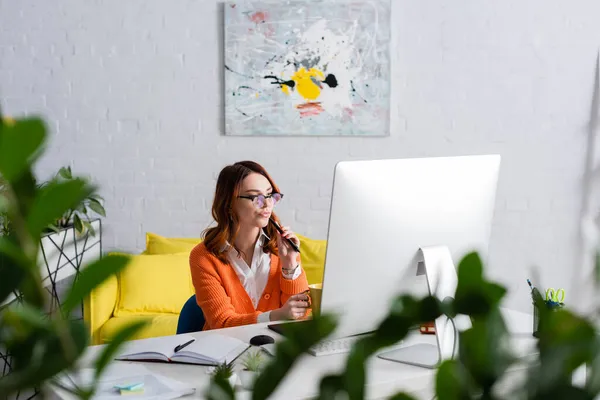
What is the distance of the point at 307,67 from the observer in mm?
4043

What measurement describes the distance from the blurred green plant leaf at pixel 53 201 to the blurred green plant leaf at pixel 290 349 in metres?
0.08

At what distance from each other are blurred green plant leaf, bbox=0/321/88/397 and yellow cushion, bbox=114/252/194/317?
138 inches

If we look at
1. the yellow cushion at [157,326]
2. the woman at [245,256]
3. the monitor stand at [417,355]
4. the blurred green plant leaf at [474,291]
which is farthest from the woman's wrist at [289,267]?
the blurred green plant leaf at [474,291]

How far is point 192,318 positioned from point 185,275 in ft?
3.64

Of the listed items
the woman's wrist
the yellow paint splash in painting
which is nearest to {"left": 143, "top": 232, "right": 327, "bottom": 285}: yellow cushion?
the yellow paint splash in painting

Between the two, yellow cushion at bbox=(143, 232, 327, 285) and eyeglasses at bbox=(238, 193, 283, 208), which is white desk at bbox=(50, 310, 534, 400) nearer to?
eyeglasses at bbox=(238, 193, 283, 208)

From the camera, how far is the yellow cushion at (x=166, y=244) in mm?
3926

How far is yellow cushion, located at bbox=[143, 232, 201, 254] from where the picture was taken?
12.9ft

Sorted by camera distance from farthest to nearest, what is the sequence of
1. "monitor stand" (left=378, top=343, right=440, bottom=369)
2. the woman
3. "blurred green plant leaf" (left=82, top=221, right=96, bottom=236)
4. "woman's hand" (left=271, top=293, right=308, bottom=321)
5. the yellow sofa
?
"blurred green plant leaf" (left=82, top=221, right=96, bottom=236)
the yellow sofa
the woman
"woman's hand" (left=271, top=293, right=308, bottom=321)
"monitor stand" (left=378, top=343, right=440, bottom=369)

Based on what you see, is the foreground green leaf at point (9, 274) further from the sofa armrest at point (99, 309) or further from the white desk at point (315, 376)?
the sofa armrest at point (99, 309)

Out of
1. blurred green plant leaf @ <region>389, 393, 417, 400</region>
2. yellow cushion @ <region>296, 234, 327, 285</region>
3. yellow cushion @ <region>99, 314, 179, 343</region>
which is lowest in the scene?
yellow cushion @ <region>99, 314, 179, 343</region>

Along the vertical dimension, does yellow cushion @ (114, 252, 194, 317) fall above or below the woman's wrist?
below

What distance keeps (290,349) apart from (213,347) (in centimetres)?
170

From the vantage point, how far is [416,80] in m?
4.11
